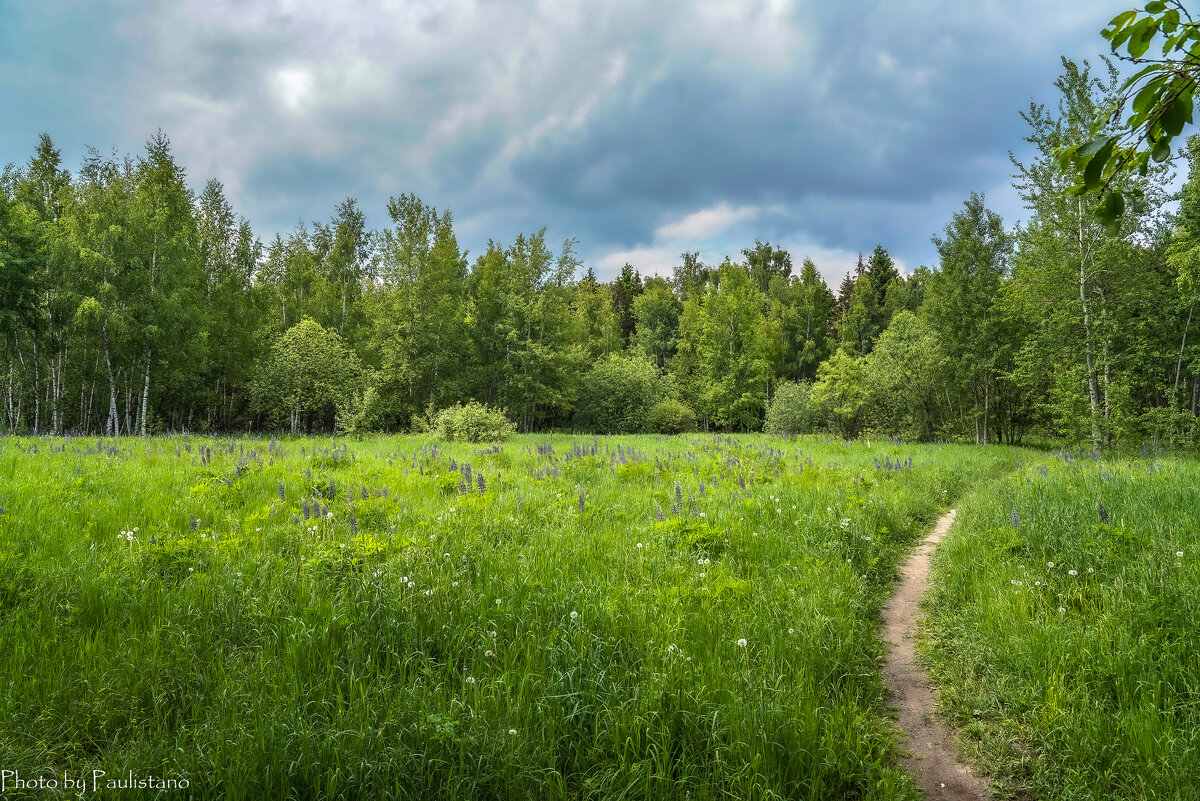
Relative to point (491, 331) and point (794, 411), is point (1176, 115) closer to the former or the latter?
point (794, 411)

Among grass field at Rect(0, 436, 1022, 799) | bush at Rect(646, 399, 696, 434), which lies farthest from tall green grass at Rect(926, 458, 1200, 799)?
bush at Rect(646, 399, 696, 434)

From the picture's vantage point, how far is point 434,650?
133 inches

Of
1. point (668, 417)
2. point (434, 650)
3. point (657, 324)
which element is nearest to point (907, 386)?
point (668, 417)

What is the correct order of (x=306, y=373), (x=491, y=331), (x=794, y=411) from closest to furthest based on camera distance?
(x=306, y=373), (x=794, y=411), (x=491, y=331)

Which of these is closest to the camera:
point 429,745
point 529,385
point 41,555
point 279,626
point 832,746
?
point 429,745

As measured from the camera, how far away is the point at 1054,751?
279cm

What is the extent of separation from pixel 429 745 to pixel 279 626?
5.31ft

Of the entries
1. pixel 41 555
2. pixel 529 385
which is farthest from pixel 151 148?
pixel 41 555

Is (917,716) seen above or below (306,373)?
below

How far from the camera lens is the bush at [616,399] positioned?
36188mm

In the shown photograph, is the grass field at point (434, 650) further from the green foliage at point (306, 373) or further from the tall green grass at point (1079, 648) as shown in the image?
the green foliage at point (306, 373)

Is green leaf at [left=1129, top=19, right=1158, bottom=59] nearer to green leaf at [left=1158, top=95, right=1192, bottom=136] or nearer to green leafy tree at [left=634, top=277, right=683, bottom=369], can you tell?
green leaf at [left=1158, top=95, right=1192, bottom=136]

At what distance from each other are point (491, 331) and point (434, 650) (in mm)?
32976

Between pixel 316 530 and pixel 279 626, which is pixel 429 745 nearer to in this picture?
pixel 279 626
